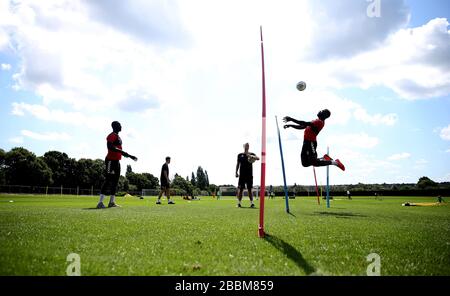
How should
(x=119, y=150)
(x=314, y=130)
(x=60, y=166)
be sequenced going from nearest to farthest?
(x=314, y=130) < (x=119, y=150) < (x=60, y=166)

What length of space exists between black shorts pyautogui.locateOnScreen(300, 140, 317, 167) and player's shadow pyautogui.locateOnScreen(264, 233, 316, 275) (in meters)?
6.01

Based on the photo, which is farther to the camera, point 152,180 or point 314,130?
point 152,180

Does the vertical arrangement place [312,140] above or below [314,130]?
below

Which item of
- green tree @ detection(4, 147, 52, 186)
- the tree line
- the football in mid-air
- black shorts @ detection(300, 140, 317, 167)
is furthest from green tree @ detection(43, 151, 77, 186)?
black shorts @ detection(300, 140, 317, 167)

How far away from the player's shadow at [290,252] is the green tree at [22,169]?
103 meters

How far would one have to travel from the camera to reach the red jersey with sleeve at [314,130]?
34.9ft

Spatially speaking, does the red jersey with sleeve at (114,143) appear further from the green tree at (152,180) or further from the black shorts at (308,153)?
the green tree at (152,180)

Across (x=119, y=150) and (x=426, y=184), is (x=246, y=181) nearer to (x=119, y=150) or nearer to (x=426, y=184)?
(x=119, y=150)

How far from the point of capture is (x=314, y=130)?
10.7m

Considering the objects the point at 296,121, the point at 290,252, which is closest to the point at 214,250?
the point at 290,252

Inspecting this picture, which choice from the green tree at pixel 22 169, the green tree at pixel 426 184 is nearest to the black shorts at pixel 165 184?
the green tree at pixel 426 184

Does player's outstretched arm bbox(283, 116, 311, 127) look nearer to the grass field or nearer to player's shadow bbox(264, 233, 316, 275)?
the grass field

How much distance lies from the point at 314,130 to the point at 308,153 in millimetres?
878
